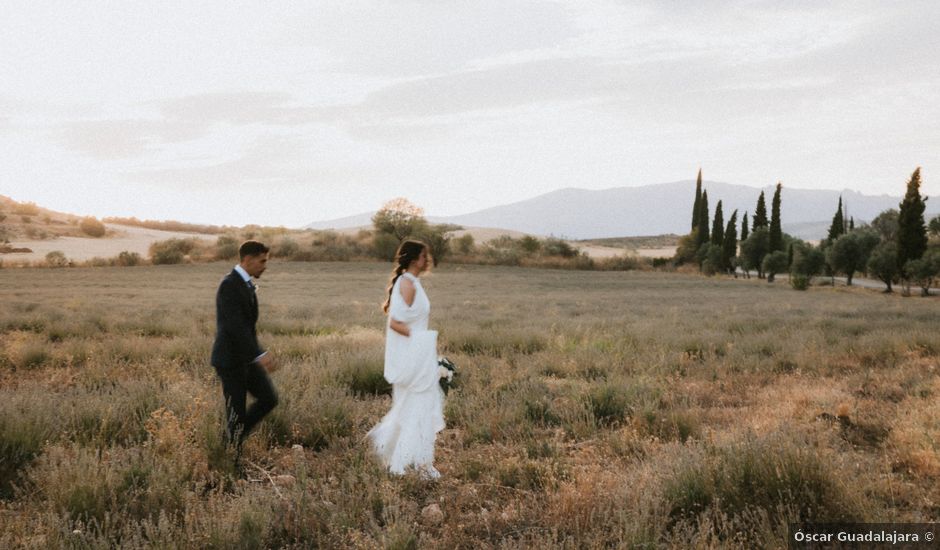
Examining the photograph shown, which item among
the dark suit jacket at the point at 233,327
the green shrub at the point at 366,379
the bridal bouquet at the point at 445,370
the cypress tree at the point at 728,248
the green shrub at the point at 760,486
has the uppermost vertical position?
the cypress tree at the point at 728,248

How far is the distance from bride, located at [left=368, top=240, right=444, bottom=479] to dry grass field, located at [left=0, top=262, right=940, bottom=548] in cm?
29

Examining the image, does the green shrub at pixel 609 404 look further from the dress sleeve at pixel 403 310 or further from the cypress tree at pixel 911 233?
the cypress tree at pixel 911 233

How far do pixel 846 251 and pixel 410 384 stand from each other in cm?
5746

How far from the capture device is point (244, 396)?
5.05m

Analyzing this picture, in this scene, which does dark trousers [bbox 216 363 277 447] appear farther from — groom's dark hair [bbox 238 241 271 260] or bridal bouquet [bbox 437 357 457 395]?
bridal bouquet [bbox 437 357 457 395]

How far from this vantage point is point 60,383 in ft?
25.6

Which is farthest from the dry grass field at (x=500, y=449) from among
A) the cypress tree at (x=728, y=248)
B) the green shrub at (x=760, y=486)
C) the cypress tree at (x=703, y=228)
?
the cypress tree at (x=703, y=228)

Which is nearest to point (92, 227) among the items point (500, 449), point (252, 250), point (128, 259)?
point (128, 259)

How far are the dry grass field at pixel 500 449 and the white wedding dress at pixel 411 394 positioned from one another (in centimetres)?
29

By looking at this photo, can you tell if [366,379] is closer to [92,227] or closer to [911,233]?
[911,233]

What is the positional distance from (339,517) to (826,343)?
11.5 metres

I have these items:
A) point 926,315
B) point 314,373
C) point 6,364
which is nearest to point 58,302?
point 6,364

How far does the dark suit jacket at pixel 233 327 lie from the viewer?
4.78m

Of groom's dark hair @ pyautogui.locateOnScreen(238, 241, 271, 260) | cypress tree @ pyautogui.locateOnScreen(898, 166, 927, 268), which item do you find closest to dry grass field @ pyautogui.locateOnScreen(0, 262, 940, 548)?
groom's dark hair @ pyautogui.locateOnScreen(238, 241, 271, 260)
